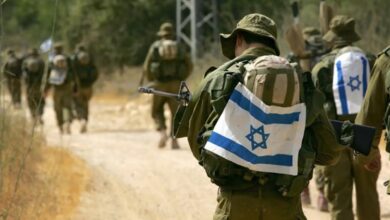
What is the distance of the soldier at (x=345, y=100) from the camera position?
7707 millimetres

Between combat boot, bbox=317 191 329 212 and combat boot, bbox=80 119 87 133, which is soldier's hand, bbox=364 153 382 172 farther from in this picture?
combat boot, bbox=80 119 87 133

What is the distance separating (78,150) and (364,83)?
28.5 feet

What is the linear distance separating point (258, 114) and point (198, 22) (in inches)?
1051

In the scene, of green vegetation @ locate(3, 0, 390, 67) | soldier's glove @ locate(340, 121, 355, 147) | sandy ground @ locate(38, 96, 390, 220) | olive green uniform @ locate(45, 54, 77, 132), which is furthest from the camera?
green vegetation @ locate(3, 0, 390, 67)

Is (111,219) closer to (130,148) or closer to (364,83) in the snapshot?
(364,83)

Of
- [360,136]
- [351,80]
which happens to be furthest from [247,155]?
[351,80]

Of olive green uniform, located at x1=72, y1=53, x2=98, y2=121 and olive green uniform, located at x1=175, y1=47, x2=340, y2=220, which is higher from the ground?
olive green uniform, located at x1=175, y1=47, x2=340, y2=220

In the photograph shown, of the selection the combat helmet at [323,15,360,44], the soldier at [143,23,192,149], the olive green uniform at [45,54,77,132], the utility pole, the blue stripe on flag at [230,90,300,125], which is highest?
the blue stripe on flag at [230,90,300,125]

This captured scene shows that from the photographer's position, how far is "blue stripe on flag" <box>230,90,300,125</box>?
15.6ft

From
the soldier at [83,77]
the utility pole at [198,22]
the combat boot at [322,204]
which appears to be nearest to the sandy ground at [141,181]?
the combat boot at [322,204]

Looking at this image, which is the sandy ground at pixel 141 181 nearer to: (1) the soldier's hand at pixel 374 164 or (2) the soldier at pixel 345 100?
(2) the soldier at pixel 345 100

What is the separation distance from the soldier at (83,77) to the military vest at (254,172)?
15.0 meters

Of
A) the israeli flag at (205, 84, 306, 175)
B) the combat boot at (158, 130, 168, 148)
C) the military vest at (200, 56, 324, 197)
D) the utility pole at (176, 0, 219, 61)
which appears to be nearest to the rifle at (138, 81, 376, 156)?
the military vest at (200, 56, 324, 197)

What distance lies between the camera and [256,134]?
478 cm
